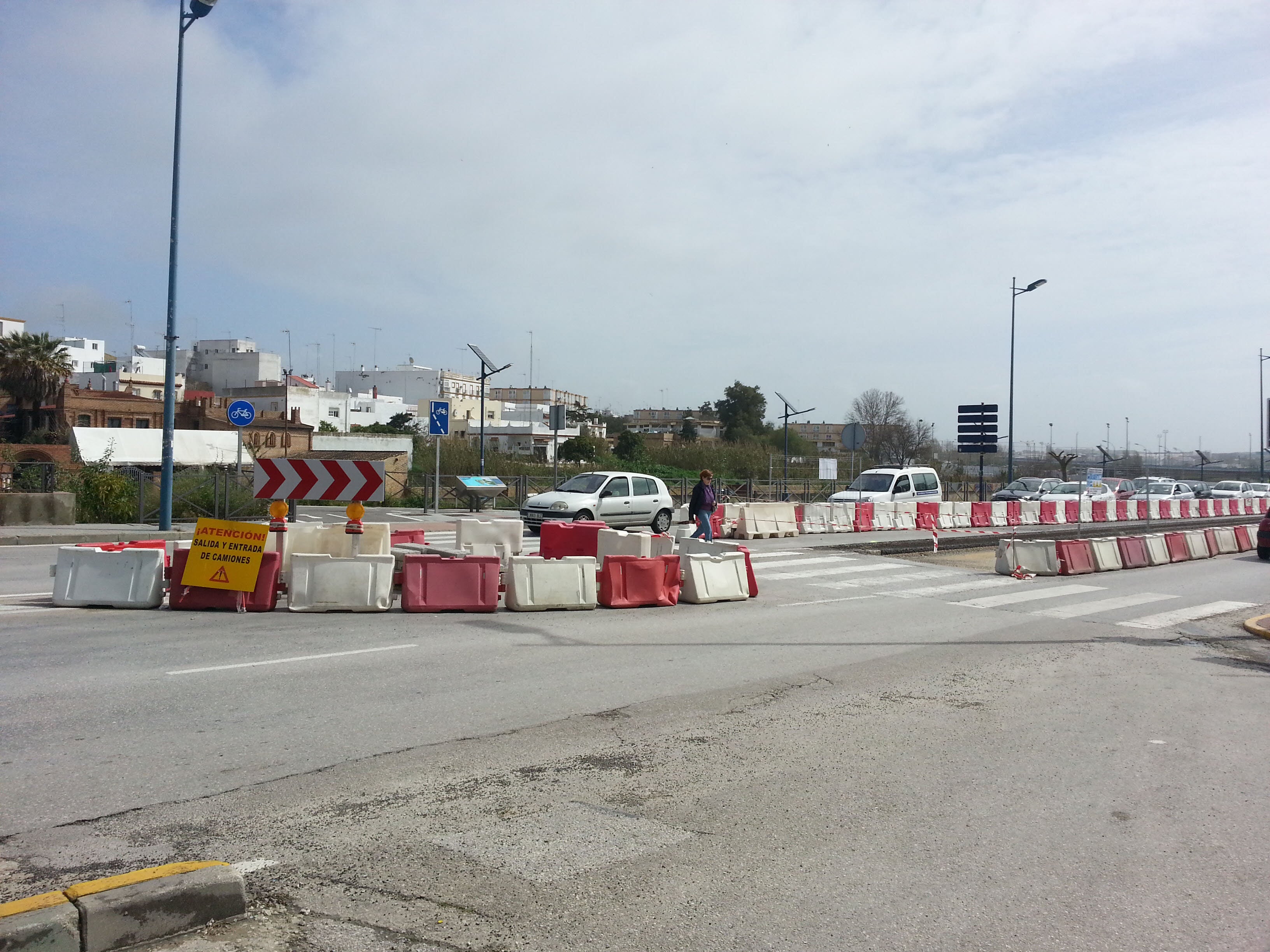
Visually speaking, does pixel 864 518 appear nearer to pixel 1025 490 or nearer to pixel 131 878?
pixel 1025 490

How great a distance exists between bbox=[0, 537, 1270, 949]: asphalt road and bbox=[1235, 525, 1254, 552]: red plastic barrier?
18.8 meters

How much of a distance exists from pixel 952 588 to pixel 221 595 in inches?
454

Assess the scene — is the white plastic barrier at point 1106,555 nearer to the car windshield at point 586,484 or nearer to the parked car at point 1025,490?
the car windshield at point 586,484

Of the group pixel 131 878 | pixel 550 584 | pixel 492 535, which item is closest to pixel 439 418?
pixel 492 535

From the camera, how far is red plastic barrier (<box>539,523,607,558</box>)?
15.7 meters

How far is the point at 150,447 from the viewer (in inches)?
1993

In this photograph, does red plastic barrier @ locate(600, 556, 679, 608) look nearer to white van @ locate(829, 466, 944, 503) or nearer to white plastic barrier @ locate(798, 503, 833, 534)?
white plastic barrier @ locate(798, 503, 833, 534)

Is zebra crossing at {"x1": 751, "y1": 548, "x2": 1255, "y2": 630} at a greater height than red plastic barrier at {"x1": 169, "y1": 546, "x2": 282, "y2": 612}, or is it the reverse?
red plastic barrier at {"x1": 169, "y1": 546, "x2": 282, "y2": 612}

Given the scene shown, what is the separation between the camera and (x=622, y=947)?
3.81 m

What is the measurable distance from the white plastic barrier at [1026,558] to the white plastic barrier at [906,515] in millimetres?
10720

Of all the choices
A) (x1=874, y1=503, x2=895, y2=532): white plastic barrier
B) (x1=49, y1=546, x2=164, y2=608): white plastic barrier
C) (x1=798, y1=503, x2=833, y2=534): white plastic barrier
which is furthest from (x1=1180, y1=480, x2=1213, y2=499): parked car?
(x1=49, y1=546, x2=164, y2=608): white plastic barrier

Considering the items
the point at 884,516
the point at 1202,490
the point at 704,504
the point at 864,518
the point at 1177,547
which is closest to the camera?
the point at 704,504

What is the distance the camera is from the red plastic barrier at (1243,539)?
27.0 metres

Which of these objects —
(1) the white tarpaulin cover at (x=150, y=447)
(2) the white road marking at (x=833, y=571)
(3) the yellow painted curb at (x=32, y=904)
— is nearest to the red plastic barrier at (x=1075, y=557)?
(2) the white road marking at (x=833, y=571)
